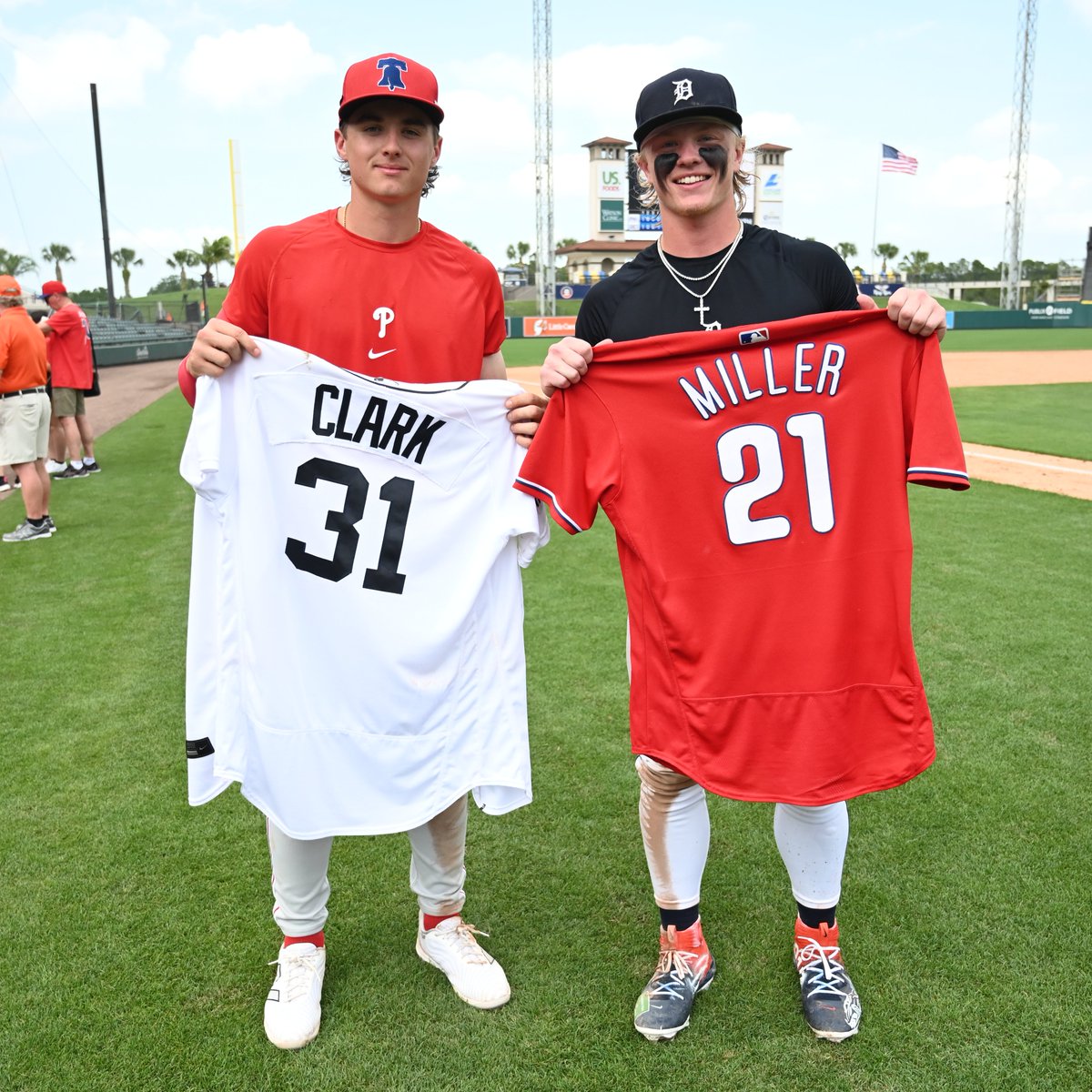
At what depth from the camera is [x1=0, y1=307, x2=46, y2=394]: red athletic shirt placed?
23.0 feet

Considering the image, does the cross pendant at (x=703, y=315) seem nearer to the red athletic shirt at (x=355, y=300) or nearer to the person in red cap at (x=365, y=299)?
the person in red cap at (x=365, y=299)

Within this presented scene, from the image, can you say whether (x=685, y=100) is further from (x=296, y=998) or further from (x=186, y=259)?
(x=186, y=259)

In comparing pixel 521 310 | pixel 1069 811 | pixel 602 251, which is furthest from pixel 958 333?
pixel 1069 811

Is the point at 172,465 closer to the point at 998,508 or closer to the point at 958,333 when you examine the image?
the point at 998,508

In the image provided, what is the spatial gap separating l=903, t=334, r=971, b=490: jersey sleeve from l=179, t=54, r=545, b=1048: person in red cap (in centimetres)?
91

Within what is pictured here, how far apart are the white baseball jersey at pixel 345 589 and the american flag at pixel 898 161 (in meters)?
40.8

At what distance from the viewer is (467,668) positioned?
7.93ft

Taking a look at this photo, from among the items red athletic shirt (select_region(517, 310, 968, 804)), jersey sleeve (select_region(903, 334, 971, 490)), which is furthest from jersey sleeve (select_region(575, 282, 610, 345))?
jersey sleeve (select_region(903, 334, 971, 490))

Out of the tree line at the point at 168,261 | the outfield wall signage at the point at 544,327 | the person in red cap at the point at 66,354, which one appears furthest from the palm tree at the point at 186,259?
the person in red cap at the point at 66,354

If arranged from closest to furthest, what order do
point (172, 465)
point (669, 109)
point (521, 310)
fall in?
point (669, 109), point (172, 465), point (521, 310)

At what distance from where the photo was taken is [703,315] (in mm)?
2264

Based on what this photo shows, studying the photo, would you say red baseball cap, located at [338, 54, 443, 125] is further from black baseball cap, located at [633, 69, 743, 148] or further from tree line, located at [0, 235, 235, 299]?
tree line, located at [0, 235, 235, 299]

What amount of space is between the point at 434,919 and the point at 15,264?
71857mm

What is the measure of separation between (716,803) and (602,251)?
6614cm
